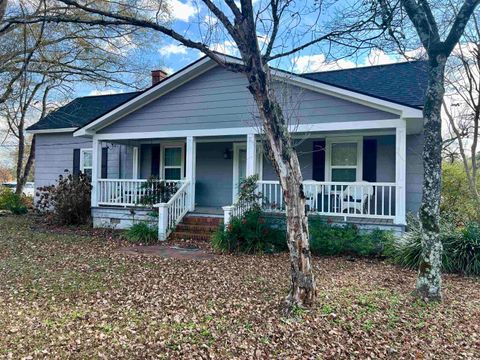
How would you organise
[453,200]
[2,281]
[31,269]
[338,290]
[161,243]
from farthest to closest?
[453,200] < [161,243] < [31,269] < [2,281] < [338,290]

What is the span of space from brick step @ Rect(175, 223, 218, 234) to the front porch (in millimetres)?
258

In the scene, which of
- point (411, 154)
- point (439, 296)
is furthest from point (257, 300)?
point (411, 154)

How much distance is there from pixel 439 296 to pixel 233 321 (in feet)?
9.82

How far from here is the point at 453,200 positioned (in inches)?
484

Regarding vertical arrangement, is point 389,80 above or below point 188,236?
above

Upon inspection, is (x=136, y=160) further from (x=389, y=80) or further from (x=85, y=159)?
(x=389, y=80)

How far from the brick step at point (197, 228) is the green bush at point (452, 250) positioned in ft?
15.4

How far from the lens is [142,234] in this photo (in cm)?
1004

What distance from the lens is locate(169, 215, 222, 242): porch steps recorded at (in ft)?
33.1

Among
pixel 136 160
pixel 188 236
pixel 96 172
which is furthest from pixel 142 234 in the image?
pixel 136 160

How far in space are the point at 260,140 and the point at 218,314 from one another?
5.59 metres

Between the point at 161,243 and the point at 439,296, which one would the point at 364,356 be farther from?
the point at 161,243

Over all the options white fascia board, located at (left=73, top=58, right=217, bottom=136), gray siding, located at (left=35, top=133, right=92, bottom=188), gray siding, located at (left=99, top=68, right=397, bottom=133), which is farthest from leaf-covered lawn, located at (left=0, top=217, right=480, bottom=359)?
gray siding, located at (left=35, top=133, right=92, bottom=188)

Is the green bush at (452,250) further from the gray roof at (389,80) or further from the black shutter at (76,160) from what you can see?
the black shutter at (76,160)
